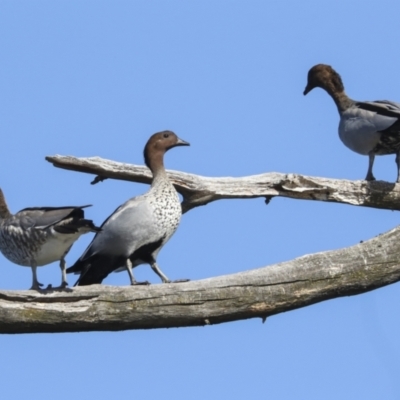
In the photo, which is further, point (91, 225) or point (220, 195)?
point (220, 195)

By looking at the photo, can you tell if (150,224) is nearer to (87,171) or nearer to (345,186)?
(87,171)

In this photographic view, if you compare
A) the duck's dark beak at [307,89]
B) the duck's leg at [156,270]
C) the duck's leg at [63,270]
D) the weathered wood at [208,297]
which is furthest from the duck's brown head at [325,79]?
the weathered wood at [208,297]

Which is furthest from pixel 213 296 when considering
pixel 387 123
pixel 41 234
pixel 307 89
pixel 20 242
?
pixel 307 89

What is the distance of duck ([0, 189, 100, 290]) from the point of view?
795cm

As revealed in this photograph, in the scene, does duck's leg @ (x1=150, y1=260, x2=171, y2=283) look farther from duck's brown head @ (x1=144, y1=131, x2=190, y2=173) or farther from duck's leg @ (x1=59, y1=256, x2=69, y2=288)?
duck's leg @ (x1=59, y1=256, x2=69, y2=288)

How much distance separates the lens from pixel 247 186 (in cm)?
914

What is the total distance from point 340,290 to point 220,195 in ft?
7.72

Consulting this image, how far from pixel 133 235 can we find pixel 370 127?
262 centimetres

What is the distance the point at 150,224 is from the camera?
29.7ft

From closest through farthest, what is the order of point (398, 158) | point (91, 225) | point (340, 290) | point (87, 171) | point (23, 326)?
1. point (23, 326)
2. point (340, 290)
3. point (91, 225)
4. point (87, 171)
5. point (398, 158)

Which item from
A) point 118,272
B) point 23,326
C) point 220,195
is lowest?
point 23,326

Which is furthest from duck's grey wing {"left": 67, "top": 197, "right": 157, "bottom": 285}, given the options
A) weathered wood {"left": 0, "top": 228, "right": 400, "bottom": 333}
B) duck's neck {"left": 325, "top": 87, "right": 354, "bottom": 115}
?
duck's neck {"left": 325, "top": 87, "right": 354, "bottom": 115}

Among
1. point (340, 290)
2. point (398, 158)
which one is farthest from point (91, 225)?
point (398, 158)

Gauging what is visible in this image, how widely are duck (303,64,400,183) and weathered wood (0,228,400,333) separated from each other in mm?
3175
